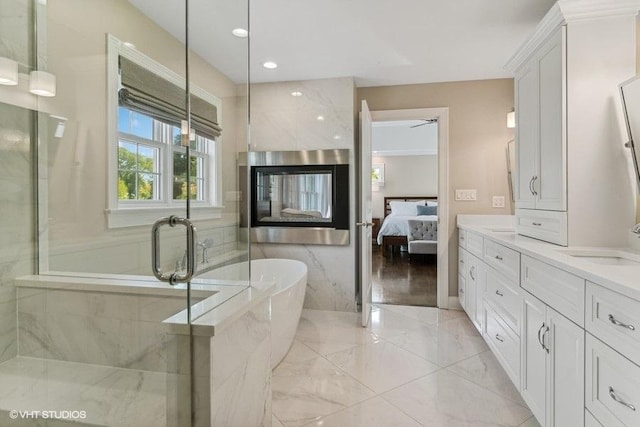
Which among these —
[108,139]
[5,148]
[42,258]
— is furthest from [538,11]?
[42,258]

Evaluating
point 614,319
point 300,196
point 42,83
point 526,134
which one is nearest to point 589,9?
point 526,134

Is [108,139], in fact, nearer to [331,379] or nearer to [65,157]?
[65,157]

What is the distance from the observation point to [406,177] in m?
8.40

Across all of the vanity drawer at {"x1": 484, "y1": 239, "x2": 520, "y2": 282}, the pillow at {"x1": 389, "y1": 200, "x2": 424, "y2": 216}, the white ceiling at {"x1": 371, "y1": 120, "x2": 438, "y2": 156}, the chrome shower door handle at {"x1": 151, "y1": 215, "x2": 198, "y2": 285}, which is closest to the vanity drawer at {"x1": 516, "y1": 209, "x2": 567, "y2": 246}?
the vanity drawer at {"x1": 484, "y1": 239, "x2": 520, "y2": 282}

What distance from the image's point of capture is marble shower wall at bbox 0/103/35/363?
148 cm

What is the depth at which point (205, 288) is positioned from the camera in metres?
1.29

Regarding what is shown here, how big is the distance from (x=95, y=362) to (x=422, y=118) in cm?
343

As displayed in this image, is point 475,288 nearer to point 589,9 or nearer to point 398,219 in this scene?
Answer: point 589,9

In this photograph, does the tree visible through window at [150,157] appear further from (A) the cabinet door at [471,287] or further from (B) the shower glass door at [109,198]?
(A) the cabinet door at [471,287]

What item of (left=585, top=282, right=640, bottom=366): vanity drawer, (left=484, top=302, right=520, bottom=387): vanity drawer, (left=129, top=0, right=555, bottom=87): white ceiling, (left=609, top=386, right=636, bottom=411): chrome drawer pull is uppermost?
(left=129, top=0, right=555, bottom=87): white ceiling

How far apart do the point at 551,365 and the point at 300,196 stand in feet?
8.34

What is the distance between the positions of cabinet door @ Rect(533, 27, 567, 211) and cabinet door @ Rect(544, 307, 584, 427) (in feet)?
2.43

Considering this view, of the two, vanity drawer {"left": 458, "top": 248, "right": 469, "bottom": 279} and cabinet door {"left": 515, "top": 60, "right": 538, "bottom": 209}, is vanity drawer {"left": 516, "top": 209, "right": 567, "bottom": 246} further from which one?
vanity drawer {"left": 458, "top": 248, "right": 469, "bottom": 279}

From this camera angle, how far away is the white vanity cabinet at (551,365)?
47.8 inches
